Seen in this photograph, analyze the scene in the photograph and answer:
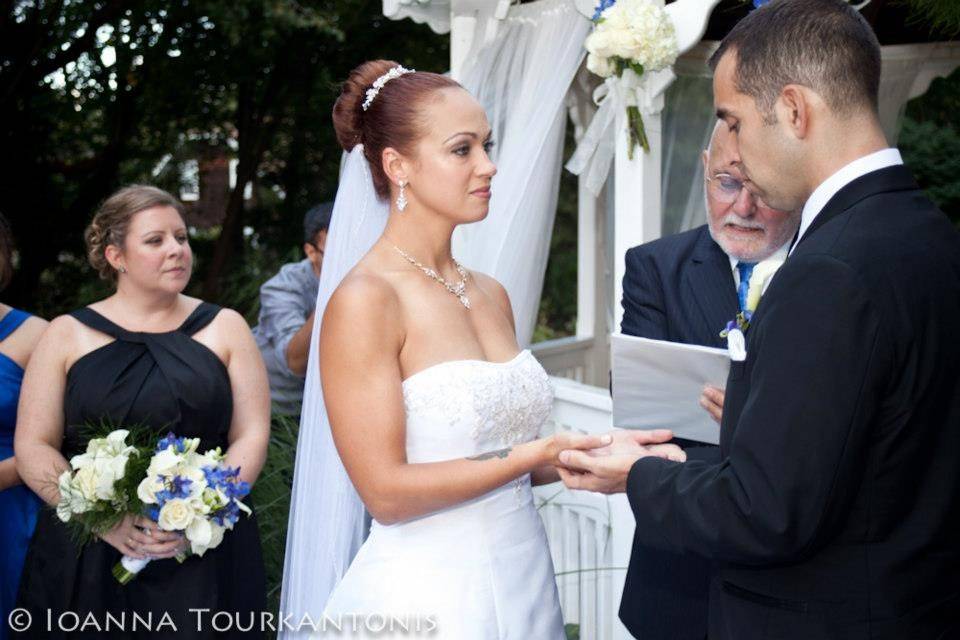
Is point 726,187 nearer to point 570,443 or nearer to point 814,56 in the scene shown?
point 570,443

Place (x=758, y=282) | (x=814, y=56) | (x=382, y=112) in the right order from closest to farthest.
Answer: (x=814, y=56) → (x=758, y=282) → (x=382, y=112)

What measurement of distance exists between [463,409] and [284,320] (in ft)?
10.6

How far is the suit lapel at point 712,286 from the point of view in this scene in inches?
122

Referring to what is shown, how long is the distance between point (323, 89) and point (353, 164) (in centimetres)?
948

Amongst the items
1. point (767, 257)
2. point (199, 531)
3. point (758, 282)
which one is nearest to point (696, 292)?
point (767, 257)

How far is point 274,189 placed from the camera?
1449 cm

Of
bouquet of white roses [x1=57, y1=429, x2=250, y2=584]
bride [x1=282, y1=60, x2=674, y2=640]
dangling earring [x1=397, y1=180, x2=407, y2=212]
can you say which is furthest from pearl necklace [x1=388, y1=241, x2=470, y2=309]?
bouquet of white roses [x1=57, y1=429, x2=250, y2=584]

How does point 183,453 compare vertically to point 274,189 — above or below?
below

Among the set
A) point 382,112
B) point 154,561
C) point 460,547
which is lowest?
point 154,561

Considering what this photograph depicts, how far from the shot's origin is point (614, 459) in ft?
7.34

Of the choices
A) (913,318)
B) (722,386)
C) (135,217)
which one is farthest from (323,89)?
(913,318)

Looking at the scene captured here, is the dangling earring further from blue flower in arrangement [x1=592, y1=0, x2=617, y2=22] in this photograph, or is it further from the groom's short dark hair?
blue flower in arrangement [x1=592, y1=0, x2=617, y2=22]

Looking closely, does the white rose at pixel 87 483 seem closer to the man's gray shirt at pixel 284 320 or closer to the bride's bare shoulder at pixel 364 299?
the bride's bare shoulder at pixel 364 299

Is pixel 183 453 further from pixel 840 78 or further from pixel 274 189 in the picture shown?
pixel 274 189
